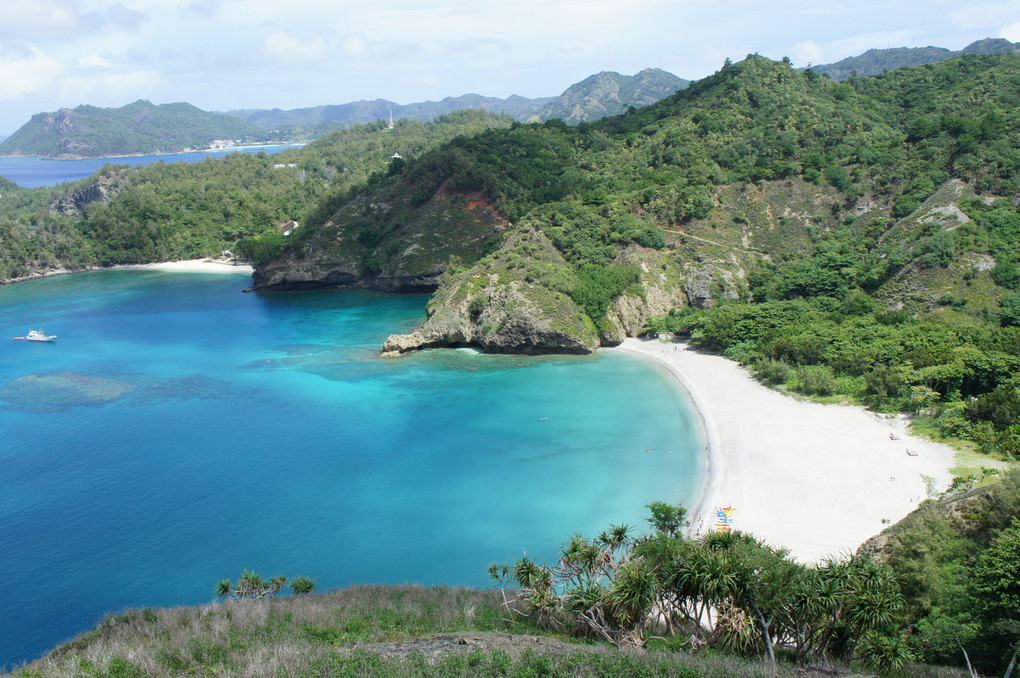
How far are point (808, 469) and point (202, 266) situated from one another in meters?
91.7

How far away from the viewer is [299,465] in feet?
107

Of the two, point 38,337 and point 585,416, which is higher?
point 38,337

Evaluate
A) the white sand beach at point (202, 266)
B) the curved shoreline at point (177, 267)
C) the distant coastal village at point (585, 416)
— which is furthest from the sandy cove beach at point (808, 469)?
the white sand beach at point (202, 266)

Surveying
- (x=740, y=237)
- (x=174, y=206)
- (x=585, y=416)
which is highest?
(x=174, y=206)

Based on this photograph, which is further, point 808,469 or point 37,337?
point 37,337

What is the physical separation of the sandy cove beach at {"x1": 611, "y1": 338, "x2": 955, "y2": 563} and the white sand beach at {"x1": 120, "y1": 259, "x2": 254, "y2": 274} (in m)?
76.1

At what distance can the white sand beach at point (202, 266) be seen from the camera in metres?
94.2

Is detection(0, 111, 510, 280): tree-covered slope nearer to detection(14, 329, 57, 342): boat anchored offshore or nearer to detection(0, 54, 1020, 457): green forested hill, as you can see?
detection(0, 54, 1020, 457): green forested hill

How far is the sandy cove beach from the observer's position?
82.2ft

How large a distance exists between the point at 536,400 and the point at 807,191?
126 feet

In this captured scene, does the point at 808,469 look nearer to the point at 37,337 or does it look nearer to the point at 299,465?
the point at 299,465

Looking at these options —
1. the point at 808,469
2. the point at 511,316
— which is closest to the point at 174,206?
the point at 511,316

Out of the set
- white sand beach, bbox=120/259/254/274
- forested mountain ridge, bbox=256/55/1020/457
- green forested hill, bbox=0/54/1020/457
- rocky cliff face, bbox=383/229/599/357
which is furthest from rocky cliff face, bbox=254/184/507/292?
rocky cliff face, bbox=383/229/599/357

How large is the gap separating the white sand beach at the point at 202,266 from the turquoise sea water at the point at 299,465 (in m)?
39.5
